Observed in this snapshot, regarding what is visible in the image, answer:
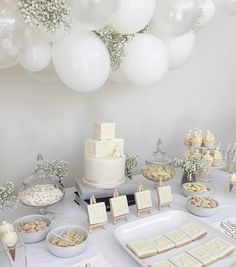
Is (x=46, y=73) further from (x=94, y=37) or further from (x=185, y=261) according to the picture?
(x=185, y=261)

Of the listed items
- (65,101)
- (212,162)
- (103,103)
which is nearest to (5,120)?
(65,101)

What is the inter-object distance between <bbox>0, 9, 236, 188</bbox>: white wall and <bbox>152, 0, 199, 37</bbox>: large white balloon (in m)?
0.52

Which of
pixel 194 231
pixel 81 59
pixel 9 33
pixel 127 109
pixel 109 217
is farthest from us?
pixel 127 109

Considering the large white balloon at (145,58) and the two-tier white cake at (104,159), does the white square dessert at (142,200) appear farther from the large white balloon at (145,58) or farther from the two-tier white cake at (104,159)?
the large white balloon at (145,58)

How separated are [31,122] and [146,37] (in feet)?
2.03

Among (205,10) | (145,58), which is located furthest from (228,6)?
(145,58)

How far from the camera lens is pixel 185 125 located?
6.31 feet

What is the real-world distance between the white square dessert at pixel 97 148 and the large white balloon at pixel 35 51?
13.9 inches

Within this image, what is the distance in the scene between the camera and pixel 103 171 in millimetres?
1180

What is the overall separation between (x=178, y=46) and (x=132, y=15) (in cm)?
33

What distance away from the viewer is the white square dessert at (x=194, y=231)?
1.00 meters

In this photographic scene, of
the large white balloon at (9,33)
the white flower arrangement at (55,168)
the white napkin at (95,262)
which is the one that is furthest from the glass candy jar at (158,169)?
the large white balloon at (9,33)

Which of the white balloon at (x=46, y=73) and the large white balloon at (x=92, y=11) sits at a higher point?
the large white balloon at (x=92, y=11)

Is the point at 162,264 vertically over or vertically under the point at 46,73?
under
